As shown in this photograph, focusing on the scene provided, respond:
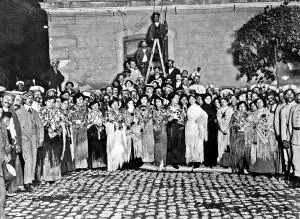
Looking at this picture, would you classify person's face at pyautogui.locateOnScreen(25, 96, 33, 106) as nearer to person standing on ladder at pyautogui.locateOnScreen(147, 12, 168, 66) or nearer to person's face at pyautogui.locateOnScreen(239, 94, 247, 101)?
person's face at pyautogui.locateOnScreen(239, 94, 247, 101)

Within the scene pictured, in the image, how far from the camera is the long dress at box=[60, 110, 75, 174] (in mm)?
10008

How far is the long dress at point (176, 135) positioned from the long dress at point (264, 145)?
5.47 ft

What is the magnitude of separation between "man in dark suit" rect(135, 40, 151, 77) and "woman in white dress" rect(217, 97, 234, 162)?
4174 millimetres

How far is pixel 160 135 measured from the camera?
1064 cm

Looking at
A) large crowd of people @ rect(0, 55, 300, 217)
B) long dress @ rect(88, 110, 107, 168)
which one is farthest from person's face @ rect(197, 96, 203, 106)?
long dress @ rect(88, 110, 107, 168)

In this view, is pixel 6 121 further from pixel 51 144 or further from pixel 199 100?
pixel 199 100

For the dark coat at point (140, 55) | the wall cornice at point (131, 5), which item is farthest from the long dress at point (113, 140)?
the wall cornice at point (131, 5)

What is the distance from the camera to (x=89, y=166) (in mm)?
11062

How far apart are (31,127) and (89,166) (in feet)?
8.65

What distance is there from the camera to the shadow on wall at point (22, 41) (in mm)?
19422

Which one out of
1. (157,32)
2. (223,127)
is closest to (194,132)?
(223,127)

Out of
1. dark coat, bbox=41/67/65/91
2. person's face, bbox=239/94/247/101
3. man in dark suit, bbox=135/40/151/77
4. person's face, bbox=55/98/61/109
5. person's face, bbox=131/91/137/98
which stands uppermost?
man in dark suit, bbox=135/40/151/77

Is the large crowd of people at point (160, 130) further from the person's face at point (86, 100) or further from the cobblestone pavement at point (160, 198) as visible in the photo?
the cobblestone pavement at point (160, 198)

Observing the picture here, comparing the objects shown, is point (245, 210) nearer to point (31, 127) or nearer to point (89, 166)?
point (31, 127)
